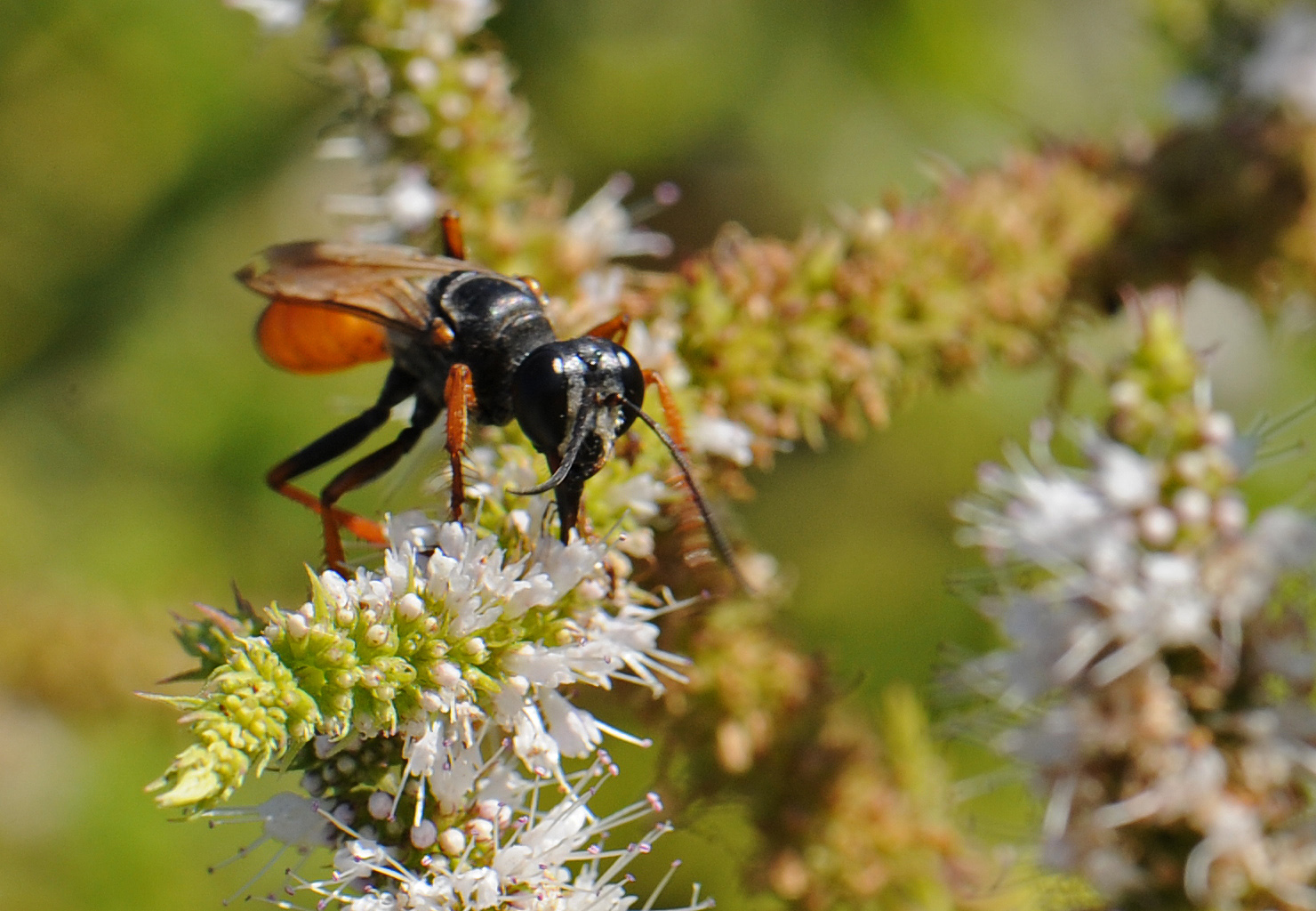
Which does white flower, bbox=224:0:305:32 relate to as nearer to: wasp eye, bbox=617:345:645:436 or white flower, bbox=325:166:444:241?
white flower, bbox=325:166:444:241

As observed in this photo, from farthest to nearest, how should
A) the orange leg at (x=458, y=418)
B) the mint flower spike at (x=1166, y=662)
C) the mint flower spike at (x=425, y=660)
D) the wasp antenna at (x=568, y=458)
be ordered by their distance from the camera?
the mint flower spike at (x=1166, y=662)
the orange leg at (x=458, y=418)
the wasp antenna at (x=568, y=458)
the mint flower spike at (x=425, y=660)

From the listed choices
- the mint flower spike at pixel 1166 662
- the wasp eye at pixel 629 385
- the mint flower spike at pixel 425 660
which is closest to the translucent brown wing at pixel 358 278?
the wasp eye at pixel 629 385

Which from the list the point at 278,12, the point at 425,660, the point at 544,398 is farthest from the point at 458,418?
the point at 278,12

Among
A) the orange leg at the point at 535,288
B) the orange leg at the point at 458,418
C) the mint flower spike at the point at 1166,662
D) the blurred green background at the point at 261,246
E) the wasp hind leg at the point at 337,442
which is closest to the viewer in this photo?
the orange leg at the point at 458,418

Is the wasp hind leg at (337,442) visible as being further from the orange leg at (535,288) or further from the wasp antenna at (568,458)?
the wasp antenna at (568,458)

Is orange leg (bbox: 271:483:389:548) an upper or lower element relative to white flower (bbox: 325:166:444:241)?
lower

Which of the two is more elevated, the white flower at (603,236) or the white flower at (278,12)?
the white flower at (278,12)

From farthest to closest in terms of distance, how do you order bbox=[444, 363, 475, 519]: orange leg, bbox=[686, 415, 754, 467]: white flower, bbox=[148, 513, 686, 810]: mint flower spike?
1. bbox=[686, 415, 754, 467]: white flower
2. bbox=[444, 363, 475, 519]: orange leg
3. bbox=[148, 513, 686, 810]: mint flower spike

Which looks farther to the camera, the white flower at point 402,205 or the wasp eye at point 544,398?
the white flower at point 402,205

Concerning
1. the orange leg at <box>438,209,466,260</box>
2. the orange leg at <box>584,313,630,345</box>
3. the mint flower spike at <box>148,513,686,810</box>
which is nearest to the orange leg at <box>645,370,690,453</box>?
the orange leg at <box>584,313,630,345</box>

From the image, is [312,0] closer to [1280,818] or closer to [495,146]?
[495,146]
